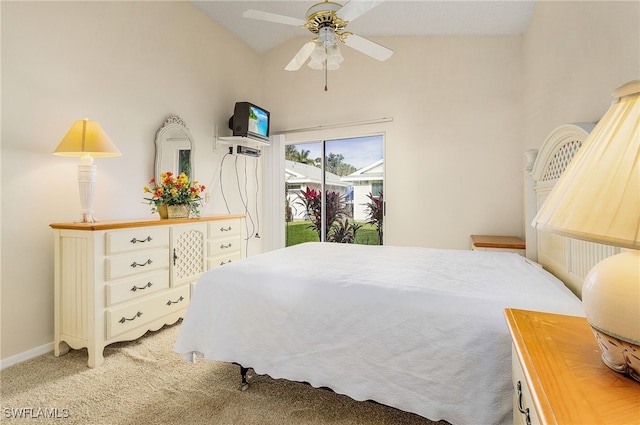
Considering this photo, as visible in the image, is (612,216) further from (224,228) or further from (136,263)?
(224,228)

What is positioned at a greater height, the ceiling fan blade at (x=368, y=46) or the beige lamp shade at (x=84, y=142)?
the ceiling fan blade at (x=368, y=46)

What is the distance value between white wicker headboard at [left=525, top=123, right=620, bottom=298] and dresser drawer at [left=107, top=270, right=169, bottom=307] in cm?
263

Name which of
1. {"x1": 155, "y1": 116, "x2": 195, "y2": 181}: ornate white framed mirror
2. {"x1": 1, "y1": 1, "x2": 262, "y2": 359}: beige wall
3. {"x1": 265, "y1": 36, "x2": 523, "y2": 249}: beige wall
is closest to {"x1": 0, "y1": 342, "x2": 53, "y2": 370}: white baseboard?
{"x1": 1, "y1": 1, "x2": 262, "y2": 359}: beige wall

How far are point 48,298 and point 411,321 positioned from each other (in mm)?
2520

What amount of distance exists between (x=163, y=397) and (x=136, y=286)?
875 millimetres

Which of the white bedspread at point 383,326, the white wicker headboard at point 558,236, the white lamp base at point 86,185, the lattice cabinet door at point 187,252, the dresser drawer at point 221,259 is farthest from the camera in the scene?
the dresser drawer at point 221,259

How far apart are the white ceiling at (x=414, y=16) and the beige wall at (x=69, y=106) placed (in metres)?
0.44

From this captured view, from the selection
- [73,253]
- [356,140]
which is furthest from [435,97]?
[73,253]

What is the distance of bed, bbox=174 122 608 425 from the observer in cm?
113

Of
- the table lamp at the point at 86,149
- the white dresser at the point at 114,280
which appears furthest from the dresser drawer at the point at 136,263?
the table lamp at the point at 86,149

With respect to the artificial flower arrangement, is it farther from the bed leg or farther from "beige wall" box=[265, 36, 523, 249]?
"beige wall" box=[265, 36, 523, 249]

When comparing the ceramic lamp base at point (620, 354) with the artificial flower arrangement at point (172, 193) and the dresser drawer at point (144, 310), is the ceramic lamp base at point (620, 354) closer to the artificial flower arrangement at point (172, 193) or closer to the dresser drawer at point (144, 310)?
the dresser drawer at point (144, 310)

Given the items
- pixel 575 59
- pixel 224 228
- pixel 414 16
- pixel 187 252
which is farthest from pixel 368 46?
pixel 187 252

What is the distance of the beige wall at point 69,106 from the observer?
199 centimetres
